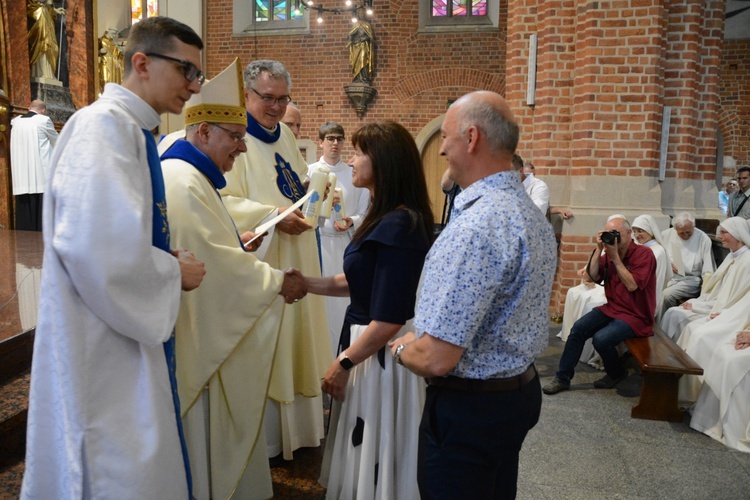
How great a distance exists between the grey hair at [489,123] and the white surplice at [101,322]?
0.86 m

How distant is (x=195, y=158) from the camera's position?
2260mm

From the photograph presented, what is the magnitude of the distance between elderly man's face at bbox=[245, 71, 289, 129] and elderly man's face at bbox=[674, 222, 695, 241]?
4495mm

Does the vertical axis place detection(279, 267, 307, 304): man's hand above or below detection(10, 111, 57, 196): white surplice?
below

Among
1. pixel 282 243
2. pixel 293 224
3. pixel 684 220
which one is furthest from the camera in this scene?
pixel 684 220

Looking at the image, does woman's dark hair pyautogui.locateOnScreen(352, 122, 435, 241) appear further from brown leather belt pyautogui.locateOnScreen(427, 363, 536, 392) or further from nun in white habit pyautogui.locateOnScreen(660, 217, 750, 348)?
nun in white habit pyautogui.locateOnScreen(660, 217, 750, 348)

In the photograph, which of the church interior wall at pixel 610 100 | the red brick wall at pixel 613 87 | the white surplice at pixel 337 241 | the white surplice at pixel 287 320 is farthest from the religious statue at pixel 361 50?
the white surplice at pixel 287 320

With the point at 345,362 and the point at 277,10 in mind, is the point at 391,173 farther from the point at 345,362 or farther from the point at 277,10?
the point at 277,10

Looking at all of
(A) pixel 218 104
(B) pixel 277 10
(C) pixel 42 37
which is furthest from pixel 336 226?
(B) pixel 277 10

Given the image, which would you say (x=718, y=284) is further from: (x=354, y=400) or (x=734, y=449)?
(x=354, y=400)

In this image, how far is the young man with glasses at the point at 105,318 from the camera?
1.45 m

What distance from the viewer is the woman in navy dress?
2.05 m

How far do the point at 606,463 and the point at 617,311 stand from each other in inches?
66.7

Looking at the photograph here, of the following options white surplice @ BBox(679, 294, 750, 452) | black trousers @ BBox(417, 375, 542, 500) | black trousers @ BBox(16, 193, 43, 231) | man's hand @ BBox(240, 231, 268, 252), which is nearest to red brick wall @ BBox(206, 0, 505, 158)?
black trousers @ BBox(16, 193, 43, 231)

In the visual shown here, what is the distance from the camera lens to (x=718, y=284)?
5059mm
